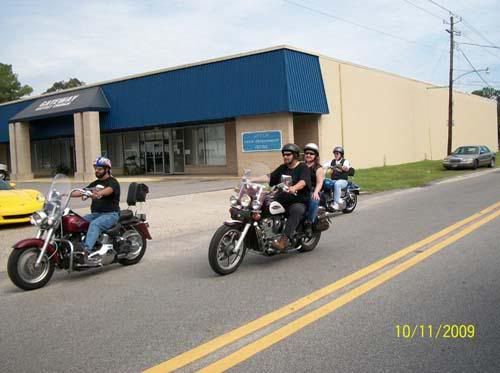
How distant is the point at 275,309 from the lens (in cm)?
518

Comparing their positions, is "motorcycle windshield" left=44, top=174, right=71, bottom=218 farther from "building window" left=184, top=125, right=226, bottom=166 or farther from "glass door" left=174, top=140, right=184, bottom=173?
"glass door" left=174, top=140, right=184, bottom=173

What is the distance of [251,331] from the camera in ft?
15.0

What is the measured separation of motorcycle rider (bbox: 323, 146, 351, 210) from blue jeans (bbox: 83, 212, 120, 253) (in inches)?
254

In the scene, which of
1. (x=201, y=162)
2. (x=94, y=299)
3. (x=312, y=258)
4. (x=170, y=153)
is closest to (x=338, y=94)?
(x=201, y=162)

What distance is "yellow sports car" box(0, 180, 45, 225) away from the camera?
11.8 metres

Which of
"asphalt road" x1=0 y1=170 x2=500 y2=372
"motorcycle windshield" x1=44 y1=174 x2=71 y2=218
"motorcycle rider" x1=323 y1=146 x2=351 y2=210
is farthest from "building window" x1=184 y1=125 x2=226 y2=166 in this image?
"motorcycle windshield" x1=44 y1=174 x2=71 y2=218

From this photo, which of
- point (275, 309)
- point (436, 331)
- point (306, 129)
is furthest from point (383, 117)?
point (436, 331)

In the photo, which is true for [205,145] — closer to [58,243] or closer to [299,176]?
[299,176]

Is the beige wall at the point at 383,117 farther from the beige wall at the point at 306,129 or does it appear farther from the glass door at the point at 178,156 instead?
the glass door at the point at 178,156

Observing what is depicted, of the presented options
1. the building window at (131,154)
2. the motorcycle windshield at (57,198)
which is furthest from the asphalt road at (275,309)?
the building window at (131,154)

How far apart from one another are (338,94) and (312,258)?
22637 mm

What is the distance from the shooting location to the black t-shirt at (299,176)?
748cm

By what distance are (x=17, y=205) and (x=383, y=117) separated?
2682 cm

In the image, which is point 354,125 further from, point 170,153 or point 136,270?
point 136,270
